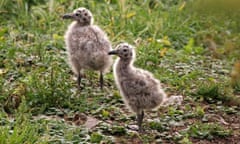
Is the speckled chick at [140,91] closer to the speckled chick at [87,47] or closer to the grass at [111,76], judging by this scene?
the grass at [111,76]

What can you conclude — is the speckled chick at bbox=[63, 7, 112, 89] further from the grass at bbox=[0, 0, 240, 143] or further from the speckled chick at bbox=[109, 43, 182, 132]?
the speckled chick at bbox=[109, 43, 182, 132]

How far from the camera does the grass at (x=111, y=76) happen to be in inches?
242

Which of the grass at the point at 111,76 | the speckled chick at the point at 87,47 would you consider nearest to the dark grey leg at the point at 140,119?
the grass at the point at 111,76

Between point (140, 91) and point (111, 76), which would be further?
point (111, 76)

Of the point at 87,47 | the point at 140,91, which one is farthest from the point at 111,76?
the point at 140,91

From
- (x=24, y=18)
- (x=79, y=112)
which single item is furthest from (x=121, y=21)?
(x=79, y=112)

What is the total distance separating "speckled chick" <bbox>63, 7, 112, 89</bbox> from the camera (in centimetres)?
736

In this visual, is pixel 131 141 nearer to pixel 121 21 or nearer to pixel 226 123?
pixel 226 123

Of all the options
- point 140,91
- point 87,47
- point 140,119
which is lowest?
point 140,119

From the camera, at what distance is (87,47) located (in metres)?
7.36

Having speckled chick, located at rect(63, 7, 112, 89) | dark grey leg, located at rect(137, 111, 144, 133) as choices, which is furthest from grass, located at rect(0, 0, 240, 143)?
speckled chick, located at rect(63, 7, 112, 89)

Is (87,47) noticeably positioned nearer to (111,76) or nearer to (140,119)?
(111,76)

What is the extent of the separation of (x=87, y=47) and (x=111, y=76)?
1.01 meters

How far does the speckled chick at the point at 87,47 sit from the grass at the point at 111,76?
25 centimetres
